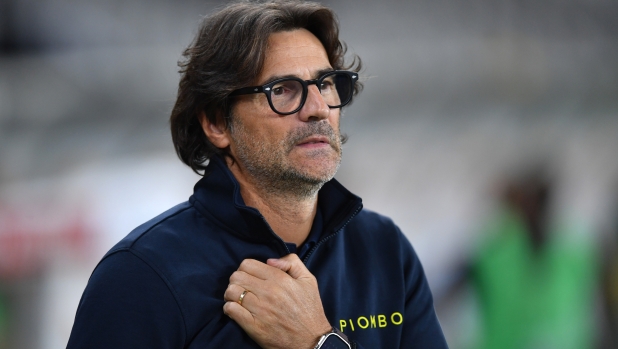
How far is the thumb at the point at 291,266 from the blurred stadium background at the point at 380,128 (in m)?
2.50

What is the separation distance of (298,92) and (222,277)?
1.58ft

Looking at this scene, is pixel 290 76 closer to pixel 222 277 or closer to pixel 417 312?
pixel 222 277

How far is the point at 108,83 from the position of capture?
472 centimetres

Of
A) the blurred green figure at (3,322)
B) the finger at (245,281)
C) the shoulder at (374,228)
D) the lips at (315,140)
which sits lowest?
the blurred green figure at (3,322)

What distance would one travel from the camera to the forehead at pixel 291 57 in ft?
5.93

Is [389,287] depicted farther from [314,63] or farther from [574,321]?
[574,321]

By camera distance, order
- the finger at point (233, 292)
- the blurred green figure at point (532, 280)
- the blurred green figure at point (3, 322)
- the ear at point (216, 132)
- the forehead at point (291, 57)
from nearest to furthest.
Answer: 1. the finger at point (233, 292)
2. the forehead at point (291, 57)
3. the ear at point (216, 132)
4. the blurred green figure at point (3, 322)
5. the blurred green figure at point (532, 280)

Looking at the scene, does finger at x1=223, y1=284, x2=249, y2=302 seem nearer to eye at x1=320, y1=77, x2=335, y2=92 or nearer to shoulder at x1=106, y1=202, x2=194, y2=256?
shoulder at x1=106, y1=202, x2=194, y2=256

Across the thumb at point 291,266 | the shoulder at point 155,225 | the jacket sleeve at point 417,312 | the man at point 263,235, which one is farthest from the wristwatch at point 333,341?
the shoulder at point 155,225

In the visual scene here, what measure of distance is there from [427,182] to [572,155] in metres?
1.00

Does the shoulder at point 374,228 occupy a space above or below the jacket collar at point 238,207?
below

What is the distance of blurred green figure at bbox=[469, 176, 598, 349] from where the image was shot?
3986 millimetres

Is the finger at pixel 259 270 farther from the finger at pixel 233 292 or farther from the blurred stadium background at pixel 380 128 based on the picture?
the blurred stadium background at pixel 380 128

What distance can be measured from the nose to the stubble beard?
0.06 feet
